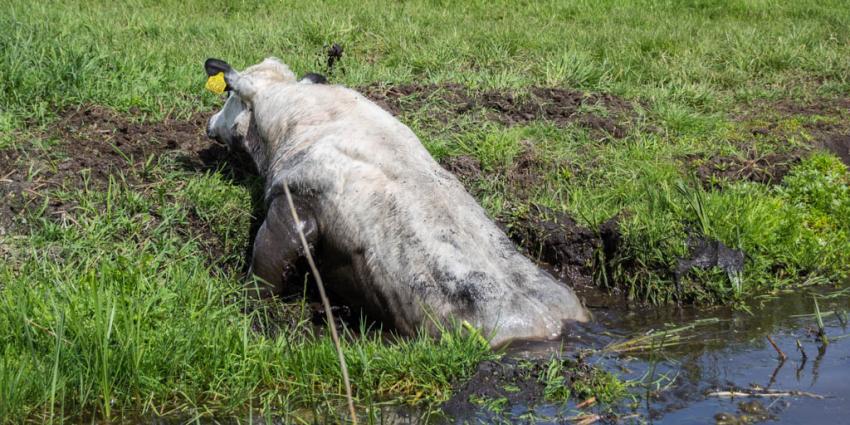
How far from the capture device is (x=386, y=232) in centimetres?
570

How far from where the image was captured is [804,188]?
7652 mm

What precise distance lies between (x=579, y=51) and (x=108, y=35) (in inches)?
176

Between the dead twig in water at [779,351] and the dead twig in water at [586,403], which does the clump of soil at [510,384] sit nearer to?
the dead twig in water at [586,403]

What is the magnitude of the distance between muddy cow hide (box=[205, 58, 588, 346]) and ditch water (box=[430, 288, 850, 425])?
0.29m

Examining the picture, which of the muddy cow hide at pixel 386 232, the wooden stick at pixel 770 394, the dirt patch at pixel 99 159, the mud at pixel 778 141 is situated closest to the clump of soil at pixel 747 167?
the mud at pixel 778 141

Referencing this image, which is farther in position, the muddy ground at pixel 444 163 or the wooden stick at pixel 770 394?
the muddy ground at pixel 444 163

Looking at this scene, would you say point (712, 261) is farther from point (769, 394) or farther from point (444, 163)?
point (444, 163)

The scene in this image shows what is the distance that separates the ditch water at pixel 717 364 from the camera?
452 cm

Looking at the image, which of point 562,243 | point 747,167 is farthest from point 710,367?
point 747,167

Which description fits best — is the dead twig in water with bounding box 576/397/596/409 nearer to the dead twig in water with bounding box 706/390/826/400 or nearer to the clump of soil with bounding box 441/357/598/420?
the clump of soil with bounding box 441/357/598/420

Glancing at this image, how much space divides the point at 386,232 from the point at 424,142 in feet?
7.29

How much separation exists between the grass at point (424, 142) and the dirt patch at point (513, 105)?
0.38 ft

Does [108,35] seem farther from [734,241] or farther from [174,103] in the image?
[734,241]

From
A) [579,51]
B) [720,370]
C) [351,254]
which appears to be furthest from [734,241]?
[579,51]
